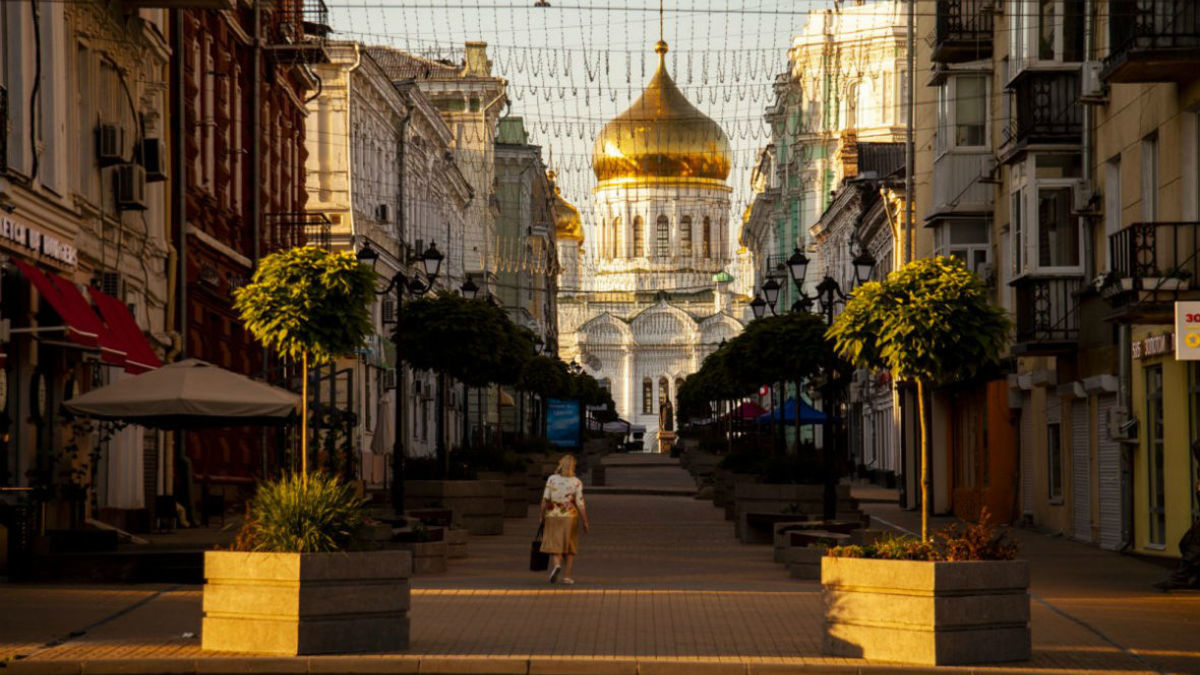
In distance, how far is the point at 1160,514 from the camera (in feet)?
89.8

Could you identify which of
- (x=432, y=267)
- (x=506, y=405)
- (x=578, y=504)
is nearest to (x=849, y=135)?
(x=506, y=405)

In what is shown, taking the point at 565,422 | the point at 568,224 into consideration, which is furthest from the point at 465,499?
the point at 568,224

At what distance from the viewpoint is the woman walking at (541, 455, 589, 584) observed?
73.9 ft

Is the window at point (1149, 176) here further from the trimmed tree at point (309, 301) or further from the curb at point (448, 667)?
the curb at point (448, 667)

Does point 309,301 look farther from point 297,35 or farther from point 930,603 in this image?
point 297,35

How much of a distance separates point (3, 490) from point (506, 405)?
2976 inches

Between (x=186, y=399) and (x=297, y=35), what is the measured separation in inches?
825

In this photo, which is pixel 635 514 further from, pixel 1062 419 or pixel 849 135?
pixel 849 135

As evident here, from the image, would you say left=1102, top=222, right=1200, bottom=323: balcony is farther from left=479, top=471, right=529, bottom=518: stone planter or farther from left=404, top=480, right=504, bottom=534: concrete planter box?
left=479, top=471, right=529, bottom=518: stone planter

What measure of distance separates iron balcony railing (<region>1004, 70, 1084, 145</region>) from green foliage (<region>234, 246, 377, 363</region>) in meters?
12.7

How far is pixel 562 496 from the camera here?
22750 mm

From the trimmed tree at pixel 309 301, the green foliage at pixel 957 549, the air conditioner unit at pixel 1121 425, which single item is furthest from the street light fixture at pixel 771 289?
the green foliage at pixel 957 549

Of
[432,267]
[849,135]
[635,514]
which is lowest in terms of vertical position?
[635,514]

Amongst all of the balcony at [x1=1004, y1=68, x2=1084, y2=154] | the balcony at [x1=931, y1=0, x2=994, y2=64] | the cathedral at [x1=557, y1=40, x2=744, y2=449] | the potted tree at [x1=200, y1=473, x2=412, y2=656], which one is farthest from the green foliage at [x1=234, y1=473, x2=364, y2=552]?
the cathedral at [x1=557, y1=40, x2=744, y2=449]
